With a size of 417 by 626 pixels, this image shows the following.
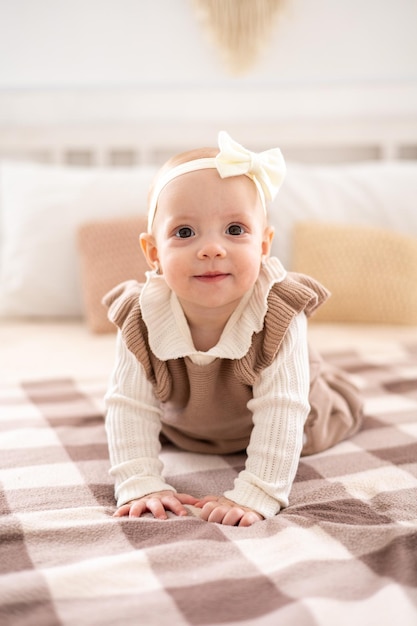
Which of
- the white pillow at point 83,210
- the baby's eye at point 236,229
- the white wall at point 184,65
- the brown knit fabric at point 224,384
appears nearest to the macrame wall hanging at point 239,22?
the white wall at point 184,65

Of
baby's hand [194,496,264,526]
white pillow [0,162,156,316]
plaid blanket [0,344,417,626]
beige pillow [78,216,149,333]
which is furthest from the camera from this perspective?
white pillow [0,162,156,316]

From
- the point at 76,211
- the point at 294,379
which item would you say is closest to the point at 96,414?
the point at 294,379

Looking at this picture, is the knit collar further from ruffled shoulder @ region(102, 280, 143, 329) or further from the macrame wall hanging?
the macrame wall hanging

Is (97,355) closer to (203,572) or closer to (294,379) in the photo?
(294,379)

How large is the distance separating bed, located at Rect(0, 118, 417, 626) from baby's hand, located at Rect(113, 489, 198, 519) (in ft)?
0.09

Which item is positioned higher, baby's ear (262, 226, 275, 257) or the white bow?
the white bow

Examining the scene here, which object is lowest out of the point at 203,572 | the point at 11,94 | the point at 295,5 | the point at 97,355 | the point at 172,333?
the point at 97,355

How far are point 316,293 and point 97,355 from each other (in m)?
0.80

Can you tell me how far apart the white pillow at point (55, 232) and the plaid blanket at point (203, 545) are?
0.86 metres

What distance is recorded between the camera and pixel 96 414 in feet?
4.42

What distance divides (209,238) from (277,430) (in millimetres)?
274

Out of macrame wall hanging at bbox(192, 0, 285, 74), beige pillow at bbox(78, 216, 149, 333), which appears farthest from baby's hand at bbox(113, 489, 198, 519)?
macrame wall hanging at bbox(192, 0, 285, 74)

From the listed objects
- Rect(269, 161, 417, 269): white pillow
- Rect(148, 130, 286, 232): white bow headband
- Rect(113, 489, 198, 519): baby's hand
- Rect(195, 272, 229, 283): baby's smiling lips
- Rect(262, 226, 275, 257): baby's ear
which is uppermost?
Rect(148, 130, 286, 232): white bow headband

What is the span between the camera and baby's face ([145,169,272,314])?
94 cm
